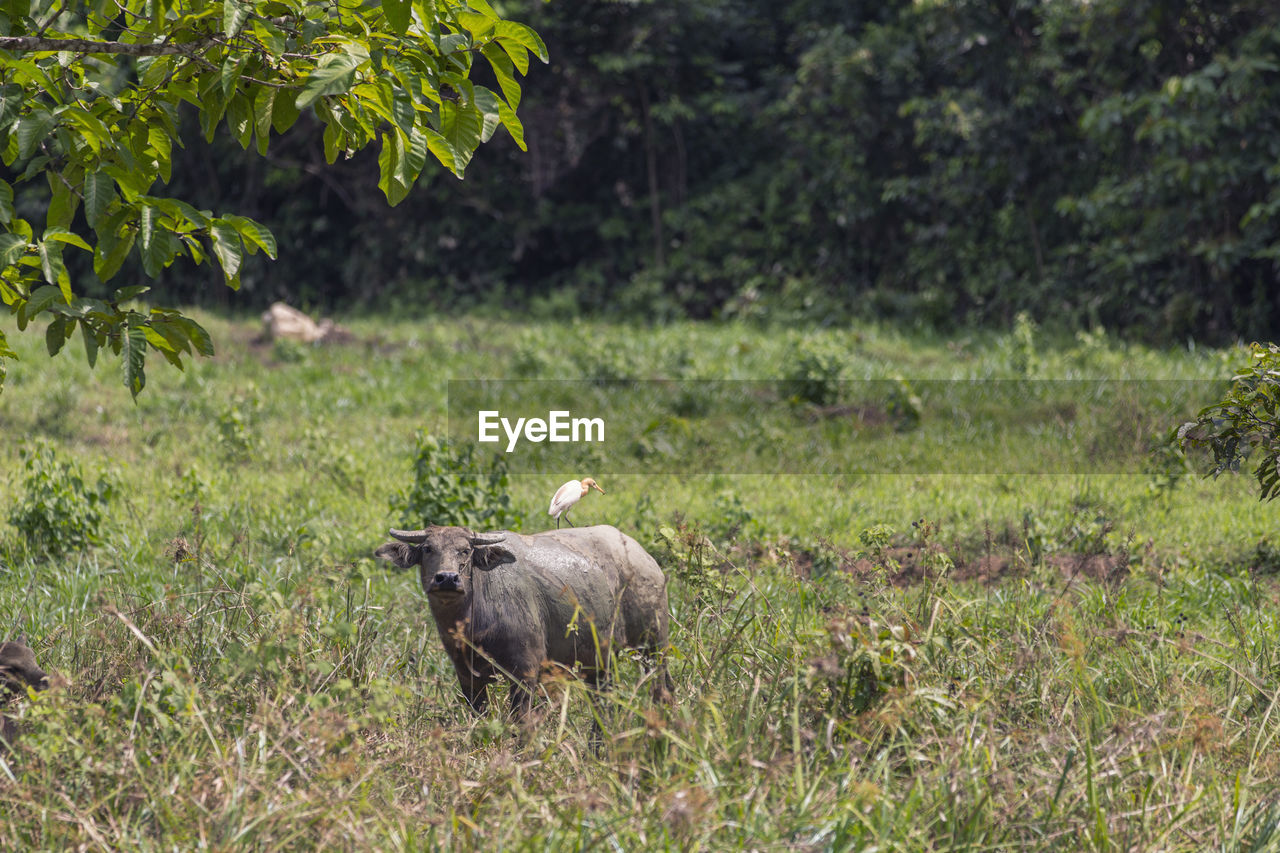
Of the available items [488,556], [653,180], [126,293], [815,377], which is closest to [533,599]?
[488,556]

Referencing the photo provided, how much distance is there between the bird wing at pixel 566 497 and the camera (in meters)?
4.53

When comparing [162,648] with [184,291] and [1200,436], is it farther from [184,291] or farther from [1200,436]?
[184,291]

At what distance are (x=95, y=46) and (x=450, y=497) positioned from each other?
312 cm

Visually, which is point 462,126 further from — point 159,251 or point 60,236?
point 60,236

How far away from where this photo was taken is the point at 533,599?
3955 mm

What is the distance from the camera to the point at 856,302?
14.1 m

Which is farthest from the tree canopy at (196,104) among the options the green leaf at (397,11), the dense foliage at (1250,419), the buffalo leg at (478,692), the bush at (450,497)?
the dense foliage at (1250,419)

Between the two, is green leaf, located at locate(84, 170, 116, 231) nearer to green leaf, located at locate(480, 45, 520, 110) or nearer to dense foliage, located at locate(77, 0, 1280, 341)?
green leaf, located at locate(480, 45, 520, 110)

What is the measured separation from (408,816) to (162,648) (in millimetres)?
1177

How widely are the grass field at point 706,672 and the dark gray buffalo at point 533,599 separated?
134 mm

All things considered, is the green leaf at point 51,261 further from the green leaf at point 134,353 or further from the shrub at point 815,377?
the shrub at point 815,377

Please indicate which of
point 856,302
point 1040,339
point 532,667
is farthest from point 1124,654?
point 856,302

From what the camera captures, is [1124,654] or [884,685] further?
[1124,654]

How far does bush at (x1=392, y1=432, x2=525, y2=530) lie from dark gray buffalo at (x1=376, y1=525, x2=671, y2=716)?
1.86 meters
